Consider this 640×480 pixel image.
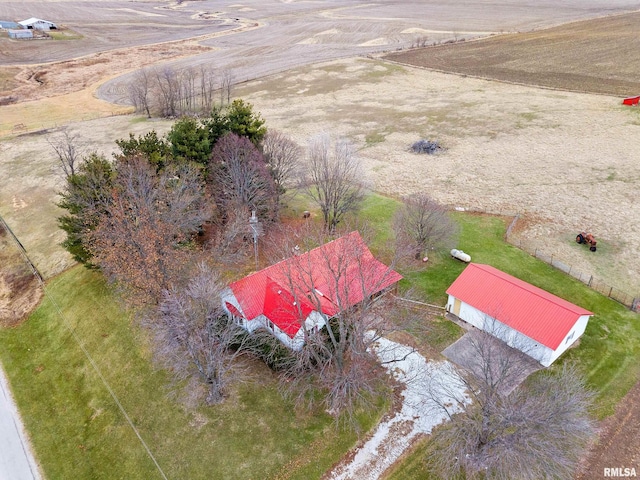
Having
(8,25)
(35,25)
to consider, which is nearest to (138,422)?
(35,25)

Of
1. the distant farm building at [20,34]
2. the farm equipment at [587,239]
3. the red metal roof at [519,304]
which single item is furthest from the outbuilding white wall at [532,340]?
the distant farm building at [20,34]

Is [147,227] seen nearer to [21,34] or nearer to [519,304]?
[519,304]

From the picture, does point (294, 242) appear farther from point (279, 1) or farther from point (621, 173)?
point (279, 1)

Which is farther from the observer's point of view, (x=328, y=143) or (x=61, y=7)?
(x=61, y=7)

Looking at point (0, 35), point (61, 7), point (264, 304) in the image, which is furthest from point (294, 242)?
point (61, 7)

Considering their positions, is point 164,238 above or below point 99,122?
above
